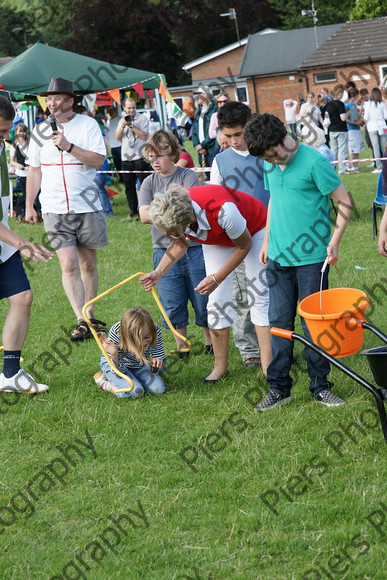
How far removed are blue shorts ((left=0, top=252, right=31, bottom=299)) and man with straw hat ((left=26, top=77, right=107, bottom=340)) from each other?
1318 mm

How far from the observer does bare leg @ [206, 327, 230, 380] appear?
5602 millimetres

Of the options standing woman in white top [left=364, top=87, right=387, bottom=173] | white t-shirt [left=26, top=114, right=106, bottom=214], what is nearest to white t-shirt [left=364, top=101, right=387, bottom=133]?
standing woman in white top [left=364, top=87, right=387, bottom=173]

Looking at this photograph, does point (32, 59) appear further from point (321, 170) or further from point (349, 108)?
point (321, 170)

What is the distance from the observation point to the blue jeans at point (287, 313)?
480 cm

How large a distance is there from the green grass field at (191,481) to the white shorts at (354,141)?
14.4m

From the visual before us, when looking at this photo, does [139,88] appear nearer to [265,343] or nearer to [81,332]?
[81,332]

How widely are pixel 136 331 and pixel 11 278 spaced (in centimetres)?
103

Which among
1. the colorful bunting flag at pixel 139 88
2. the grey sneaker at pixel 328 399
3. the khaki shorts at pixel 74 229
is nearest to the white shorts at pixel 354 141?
the colorful bunting flag at pixel 139 88

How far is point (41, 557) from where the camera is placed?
3465 mm

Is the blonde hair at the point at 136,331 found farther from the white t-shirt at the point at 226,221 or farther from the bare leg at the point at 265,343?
the white t-shirt at the point at 226,221

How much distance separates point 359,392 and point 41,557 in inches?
99.9

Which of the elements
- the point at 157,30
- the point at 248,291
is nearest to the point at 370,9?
the point at 157,30

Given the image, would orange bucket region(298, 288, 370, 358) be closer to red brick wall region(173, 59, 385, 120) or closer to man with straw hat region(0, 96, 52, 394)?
man with straw hat region(0, 96, 52, 394)

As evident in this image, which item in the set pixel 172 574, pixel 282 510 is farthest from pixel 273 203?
pixel 172 574
